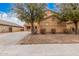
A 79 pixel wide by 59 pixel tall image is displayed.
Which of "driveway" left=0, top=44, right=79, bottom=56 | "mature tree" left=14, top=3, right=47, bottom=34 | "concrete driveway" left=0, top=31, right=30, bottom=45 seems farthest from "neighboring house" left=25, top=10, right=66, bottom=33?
"driveway" left=0, top=44, right=79, bottom=56

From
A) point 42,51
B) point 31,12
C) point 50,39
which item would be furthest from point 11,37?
point 42,51

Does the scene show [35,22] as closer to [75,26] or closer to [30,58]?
[75,26]

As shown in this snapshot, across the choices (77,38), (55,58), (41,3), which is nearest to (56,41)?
(77,38)

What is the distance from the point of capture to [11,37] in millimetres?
5516

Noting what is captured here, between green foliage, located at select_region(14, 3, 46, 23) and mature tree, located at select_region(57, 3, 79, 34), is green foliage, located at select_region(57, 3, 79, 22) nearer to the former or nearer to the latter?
mature tree, located at select_region(57, 3, 79, 34)

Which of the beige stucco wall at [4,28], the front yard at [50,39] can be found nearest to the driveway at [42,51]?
the front yard at [50,39]

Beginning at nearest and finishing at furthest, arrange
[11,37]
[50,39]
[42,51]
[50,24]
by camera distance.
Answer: [42,51]
[50,24]
[50,39]
[11,37]

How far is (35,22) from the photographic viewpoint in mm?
5273

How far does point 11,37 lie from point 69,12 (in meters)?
2.13

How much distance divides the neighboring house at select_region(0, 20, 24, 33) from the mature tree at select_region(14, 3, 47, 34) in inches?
12.8

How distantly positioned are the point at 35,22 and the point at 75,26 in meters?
1.31

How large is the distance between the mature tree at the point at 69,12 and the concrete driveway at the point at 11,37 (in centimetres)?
130

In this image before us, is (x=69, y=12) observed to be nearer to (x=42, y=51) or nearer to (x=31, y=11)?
(x=31, y=11)

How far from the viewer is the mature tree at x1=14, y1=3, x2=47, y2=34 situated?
525 centimetres
